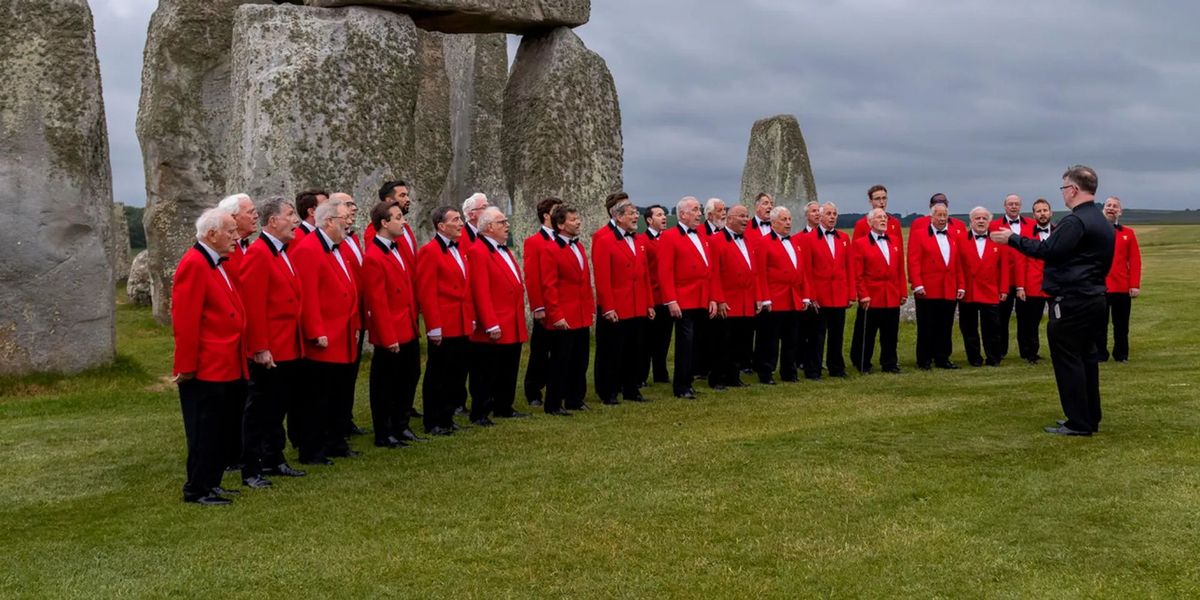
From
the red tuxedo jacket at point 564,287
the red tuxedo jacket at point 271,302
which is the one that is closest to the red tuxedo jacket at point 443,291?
the red tuxedo jacket at point 564,287

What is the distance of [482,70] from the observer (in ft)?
76.8

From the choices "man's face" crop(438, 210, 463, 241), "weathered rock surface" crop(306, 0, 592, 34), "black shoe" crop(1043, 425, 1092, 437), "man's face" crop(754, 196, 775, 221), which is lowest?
"black shoe" crop(1043, 425, 1092, 437)

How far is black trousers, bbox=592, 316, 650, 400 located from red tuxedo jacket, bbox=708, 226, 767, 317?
1157mm

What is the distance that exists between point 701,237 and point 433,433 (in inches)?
152

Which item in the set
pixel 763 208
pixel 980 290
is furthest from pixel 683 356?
pixel 980 290

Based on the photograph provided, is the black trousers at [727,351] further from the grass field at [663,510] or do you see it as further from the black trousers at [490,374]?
the black trousers at [490,374]

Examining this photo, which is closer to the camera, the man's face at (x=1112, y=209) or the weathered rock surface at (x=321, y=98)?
the weathered rock surface at (x=321, y=98)

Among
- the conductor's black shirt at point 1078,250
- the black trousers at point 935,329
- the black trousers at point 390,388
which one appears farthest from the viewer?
the black trousers at point 935,329

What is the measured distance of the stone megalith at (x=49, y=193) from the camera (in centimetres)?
1251

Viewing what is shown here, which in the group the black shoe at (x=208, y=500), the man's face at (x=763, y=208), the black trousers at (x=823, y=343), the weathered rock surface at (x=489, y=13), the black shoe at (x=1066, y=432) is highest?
the weathered rock surface at (x=489, y=13)

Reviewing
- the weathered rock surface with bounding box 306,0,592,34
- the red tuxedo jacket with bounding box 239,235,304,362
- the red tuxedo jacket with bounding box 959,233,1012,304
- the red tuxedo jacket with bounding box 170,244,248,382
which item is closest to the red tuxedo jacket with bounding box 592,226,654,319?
the weathered rock surface with bounding box 306,0,592,34

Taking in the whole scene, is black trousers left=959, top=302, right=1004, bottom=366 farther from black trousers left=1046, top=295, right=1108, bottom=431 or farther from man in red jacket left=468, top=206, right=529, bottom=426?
man in red jacket left=468, top=206, right=529, bottom=426

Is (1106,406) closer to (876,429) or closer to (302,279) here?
(876,429)

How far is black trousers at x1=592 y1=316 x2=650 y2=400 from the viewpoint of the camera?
460 inches
